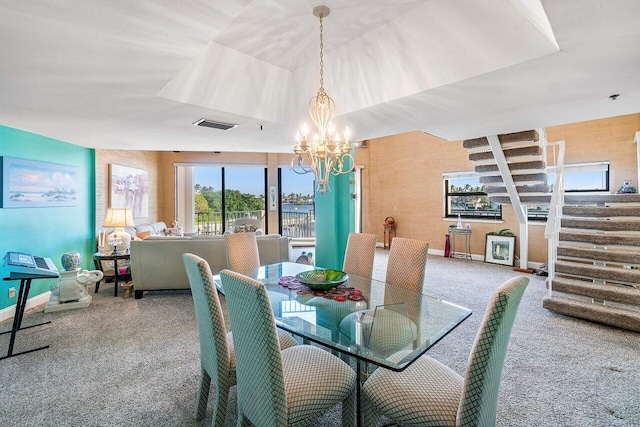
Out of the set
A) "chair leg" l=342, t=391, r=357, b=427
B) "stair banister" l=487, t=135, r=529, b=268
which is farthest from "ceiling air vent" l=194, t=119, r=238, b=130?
"stair banister" l=487, t=135, r=529, b=268

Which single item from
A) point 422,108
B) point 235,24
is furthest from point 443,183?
point 235,24

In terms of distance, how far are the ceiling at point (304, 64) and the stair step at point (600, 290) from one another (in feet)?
6.58

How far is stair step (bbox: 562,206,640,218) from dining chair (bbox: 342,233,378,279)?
3157 millimetres

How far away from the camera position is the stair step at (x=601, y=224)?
364 centimetres

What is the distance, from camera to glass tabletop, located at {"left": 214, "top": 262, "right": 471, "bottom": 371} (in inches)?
57.8

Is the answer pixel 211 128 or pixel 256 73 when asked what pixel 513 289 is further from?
pixel 211 128

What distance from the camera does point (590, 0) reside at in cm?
159

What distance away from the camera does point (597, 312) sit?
10.6ft

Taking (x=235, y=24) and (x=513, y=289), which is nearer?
(x=513, y=289)

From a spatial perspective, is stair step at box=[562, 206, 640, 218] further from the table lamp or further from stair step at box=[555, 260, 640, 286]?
the table lamp

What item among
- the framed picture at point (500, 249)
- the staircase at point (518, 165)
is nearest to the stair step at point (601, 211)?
the staircase at point (518, 165)

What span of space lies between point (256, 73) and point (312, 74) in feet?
Answer: 2.01

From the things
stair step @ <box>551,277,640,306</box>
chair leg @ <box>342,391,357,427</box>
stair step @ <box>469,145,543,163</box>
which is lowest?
chair leg @ <box>342,391,357,427</box>

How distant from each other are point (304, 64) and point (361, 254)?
7.11ft
